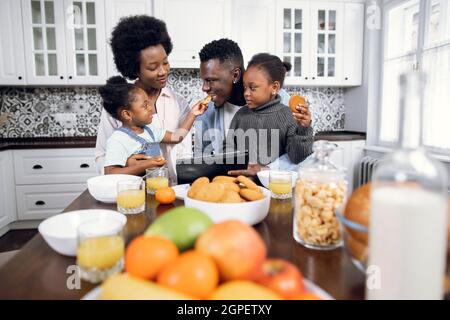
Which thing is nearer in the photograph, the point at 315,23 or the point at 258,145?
the point at 258,145

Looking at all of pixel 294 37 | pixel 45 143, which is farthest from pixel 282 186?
pixel 294 37

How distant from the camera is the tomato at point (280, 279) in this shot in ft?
1.33

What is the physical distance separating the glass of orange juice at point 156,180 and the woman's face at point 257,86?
1.05m

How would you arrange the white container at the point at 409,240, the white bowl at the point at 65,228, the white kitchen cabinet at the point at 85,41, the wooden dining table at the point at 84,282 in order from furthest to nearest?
the white kitchen cabinet at the point at 85,41 → the white bowl at the point at 65,228 → the wooden dining table at the point at 84,282 → the white container at the point at 409,240

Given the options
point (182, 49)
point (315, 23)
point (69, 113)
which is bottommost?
point (69, 113)

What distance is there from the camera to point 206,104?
2.15 metres

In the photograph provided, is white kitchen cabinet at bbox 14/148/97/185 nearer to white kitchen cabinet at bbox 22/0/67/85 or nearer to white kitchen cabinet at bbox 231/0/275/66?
white kitchen cabinet at bbox 22/0/67/85

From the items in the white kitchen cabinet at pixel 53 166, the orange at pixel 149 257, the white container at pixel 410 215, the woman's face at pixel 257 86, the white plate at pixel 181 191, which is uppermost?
the woman's face at pixel 257 86

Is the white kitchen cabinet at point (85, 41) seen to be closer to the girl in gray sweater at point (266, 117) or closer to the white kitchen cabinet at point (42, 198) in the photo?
the white kitchen cabinet at point (42, 198)

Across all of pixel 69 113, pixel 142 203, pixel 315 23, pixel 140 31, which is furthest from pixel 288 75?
pixel 142 203

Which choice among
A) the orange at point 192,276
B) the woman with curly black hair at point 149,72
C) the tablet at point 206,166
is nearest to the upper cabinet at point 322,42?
the woman with curly black hair at point 149,72

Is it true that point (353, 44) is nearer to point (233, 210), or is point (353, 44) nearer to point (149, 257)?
point (233, 210)

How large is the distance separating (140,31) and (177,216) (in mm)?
1834

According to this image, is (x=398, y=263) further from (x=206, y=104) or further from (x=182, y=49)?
(x=182, y=49)
